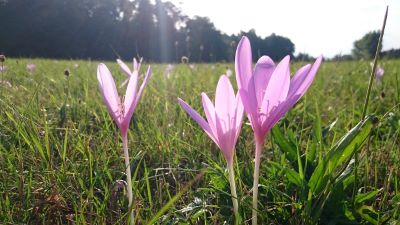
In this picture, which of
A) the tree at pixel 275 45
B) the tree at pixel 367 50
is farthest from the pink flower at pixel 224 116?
the tree at pixel 275 45

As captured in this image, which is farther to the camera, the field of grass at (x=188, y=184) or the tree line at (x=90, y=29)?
the tree line at (x=90, y=29)

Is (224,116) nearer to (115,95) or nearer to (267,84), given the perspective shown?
(267,84)

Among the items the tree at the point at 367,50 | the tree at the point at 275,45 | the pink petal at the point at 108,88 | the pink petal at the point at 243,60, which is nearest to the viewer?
the pink petal at the point at 243,60

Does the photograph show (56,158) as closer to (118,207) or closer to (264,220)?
(118,207)

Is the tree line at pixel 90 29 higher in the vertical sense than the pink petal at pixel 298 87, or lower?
higher

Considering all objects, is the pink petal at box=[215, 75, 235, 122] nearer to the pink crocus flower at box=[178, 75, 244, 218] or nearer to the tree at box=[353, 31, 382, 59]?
the pink crocus flower at box=[178, 75, 244, 218]

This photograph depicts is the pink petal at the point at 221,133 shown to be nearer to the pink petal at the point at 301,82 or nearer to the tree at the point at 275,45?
the pink petal at the point at 301,82

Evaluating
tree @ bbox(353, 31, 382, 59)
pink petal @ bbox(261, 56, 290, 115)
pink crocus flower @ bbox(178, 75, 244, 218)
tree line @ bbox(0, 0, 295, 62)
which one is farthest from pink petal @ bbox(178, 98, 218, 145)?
tree line @ bbox(0, 0, 295, 62)

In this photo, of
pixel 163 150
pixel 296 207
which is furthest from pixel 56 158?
pixel 296 207
